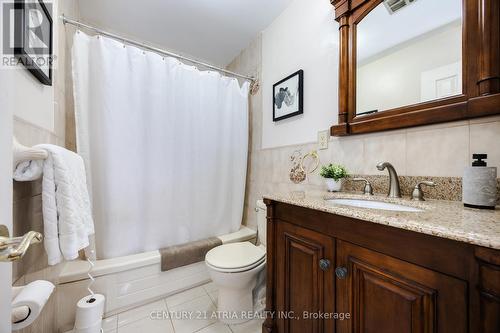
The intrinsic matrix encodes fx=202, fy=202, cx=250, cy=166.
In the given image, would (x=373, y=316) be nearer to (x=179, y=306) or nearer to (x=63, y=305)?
(x=179, y=306)

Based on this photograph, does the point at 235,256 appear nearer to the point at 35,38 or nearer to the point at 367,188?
the point at 367,188

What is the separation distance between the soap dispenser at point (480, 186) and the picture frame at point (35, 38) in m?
1.60

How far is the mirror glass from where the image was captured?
838 millimetres

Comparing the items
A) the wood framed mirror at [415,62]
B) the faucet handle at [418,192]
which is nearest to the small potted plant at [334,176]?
the wood framed mirror at [415,62]

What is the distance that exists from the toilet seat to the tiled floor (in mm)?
378

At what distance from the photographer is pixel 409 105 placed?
944 mm

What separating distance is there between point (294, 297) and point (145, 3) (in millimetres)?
2297

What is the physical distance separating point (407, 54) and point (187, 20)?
5.69 ft

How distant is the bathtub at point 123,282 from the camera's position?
1.19 m

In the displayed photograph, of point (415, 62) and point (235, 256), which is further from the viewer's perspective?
point (235, 256)

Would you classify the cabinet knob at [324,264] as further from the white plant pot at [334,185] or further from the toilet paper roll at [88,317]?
the toilet paper roll at [88,317]

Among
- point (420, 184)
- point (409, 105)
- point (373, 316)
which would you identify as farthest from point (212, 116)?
point (373, 316)

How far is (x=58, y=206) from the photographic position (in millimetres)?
748

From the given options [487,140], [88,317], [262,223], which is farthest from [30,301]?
[487,140]
